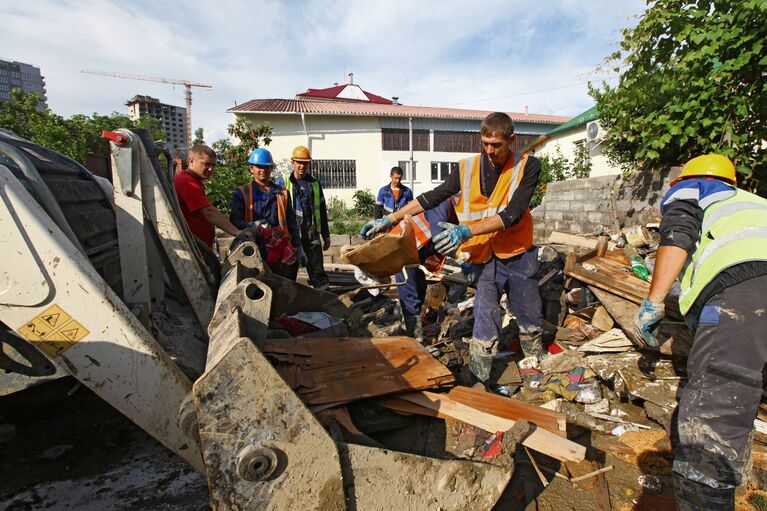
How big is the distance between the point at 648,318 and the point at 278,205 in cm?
362

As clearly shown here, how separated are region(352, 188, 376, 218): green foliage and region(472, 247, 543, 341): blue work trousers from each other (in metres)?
13.5

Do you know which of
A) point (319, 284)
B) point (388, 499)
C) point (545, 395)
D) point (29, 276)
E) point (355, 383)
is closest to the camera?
point (29, 276)

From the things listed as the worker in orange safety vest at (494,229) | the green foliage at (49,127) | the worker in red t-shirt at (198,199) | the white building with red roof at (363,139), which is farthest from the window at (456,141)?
the worker in orange safety vest at (494,229)

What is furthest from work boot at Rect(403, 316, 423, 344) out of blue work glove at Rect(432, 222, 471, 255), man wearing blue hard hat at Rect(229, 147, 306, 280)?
man wearing blue hard hat at Rect(229, 147, 306, 280)

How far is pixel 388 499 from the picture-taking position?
4.37ft

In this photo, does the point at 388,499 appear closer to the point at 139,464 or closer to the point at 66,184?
the point at 139,464

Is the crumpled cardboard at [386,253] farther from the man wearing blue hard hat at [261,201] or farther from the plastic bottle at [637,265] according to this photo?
the plastic bottle at [637,265]

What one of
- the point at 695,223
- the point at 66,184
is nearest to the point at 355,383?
the point at 66,184

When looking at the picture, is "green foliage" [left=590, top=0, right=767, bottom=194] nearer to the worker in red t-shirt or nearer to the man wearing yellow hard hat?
the man wearing yellow hard hat

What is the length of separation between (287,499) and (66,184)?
5.60ft

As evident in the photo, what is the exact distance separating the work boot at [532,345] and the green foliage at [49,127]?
13287 millimetres

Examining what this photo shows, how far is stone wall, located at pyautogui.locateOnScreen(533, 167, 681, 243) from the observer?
5312mm

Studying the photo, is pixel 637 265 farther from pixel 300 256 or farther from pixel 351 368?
pixel 300 256

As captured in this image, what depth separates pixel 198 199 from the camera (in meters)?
3.57
